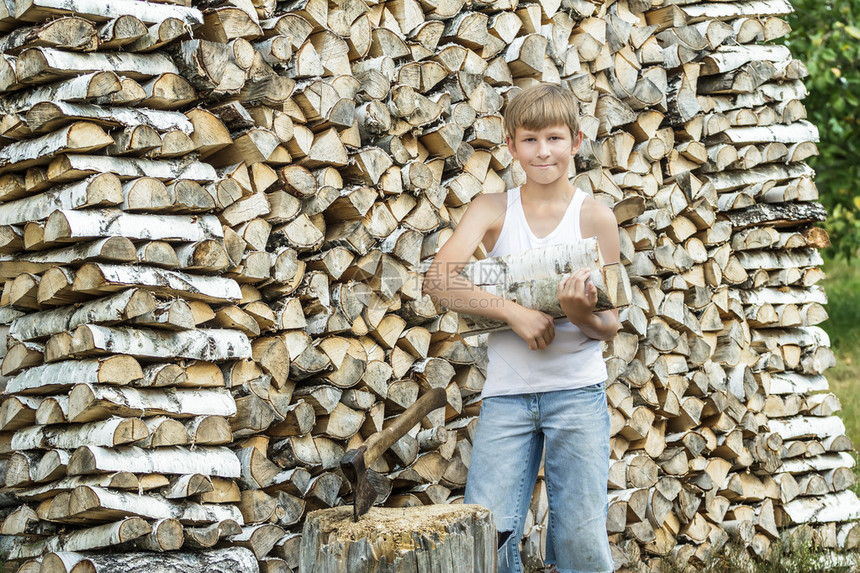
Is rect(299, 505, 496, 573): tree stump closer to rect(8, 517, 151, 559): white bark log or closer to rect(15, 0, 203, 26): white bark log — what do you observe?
rect(8, 517, 151, 559): white bark log

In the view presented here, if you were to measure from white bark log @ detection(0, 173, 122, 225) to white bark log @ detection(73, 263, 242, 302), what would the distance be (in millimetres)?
179

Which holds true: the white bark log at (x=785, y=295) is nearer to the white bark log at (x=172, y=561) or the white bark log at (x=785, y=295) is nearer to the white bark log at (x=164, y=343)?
the white bark log at (x=164, y=343)

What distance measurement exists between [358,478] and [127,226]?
944 millimetres

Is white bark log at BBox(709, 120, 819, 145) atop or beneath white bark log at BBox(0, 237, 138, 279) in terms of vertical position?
atop

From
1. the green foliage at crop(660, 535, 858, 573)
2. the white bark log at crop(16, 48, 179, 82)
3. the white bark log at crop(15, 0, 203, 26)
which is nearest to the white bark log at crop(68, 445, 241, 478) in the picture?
the white bark log at crop(16, 48, 179, 82)

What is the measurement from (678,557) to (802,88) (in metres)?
2.17

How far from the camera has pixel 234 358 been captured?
111 inches

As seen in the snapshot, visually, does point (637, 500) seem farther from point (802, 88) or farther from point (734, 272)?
point (802, 88)

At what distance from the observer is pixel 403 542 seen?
232cm

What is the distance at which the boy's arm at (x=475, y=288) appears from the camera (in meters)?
2.68

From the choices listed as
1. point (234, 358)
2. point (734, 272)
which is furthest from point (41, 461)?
point (734, 272)

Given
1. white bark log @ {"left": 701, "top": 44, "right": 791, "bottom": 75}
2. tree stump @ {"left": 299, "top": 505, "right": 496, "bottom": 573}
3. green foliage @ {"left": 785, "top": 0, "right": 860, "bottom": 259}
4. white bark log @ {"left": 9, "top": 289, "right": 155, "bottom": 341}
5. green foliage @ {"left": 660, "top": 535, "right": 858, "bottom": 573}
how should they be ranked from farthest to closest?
green foliage @ {"left": 785, "top": 0, "right": 860, "bottom": 259}
white bark log @ {"left": 701, "top": 44, "right": 791, "bottom": 75}
green foliage @ {"left": 660, "top": 535, "right": 858, "bottom": 573}
white bark log @ {"left": 9, "top": 289, "right": 155, "bottom": 341}
tree stump @ {"left": 299, "top": 505, "right": 496, "bottom": 573}

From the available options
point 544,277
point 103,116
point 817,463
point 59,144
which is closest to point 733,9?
point 817,463

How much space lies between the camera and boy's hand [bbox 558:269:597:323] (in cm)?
258
